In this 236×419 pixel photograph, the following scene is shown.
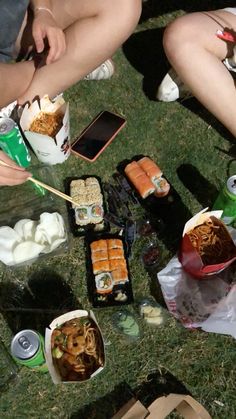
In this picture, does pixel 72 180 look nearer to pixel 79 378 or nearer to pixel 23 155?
pixel 23 155

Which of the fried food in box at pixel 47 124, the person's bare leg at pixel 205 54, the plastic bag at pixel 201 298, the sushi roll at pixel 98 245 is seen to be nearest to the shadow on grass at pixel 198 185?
the person's bare leg at pixel 205 54

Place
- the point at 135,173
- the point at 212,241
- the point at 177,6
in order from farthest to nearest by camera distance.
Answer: the point at 177,6 → the point at 135,173 → the point at 212,241

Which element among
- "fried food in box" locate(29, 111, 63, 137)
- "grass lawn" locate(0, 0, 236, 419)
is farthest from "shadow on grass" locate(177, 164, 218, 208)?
"fried food in box" locate(29, 111, 63, 137)

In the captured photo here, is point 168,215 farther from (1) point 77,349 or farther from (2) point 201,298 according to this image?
(1) point 77,349

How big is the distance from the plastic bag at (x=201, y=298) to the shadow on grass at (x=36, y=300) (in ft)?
1.33

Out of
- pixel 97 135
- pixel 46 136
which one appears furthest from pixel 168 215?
pixel 46 136

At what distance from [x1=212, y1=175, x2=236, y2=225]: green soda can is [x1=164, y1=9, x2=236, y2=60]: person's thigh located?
2.18ft

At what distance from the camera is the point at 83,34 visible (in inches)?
78.2

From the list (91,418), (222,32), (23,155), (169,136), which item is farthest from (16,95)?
(91,418)

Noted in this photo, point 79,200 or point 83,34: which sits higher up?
point 83,34

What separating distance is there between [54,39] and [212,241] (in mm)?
1062

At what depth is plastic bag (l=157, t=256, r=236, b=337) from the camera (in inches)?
67.4

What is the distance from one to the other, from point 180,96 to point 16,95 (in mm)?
843

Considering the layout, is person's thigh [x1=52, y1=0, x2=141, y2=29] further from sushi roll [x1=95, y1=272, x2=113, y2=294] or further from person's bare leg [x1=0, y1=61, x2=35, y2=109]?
sushi roll [x1=95, y1=272, x2=113, y2=294]
